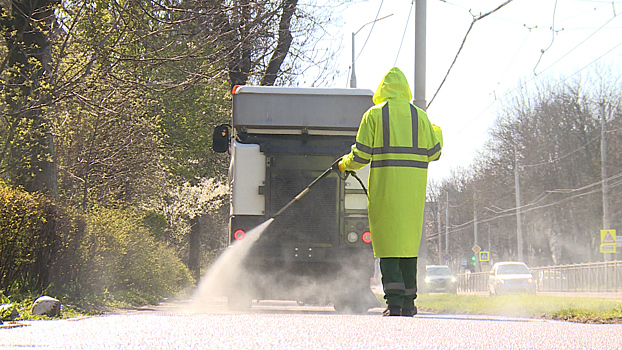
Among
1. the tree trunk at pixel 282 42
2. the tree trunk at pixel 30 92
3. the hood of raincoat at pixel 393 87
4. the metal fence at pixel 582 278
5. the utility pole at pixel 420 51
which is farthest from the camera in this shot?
the metal fence at pixel 582 278

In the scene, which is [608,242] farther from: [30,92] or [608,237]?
[30,92]

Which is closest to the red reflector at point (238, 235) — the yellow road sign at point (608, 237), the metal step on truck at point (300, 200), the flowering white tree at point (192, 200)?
the metal step on truck at point (300, 200)

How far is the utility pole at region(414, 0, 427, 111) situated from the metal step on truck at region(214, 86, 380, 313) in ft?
13.9

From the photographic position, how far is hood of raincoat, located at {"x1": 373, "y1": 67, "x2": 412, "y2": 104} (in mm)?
7617

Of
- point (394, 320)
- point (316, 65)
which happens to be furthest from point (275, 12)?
point (394, 320)

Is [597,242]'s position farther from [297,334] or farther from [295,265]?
[297,334]

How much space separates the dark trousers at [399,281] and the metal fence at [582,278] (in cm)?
2124

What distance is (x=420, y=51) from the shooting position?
51.4ft

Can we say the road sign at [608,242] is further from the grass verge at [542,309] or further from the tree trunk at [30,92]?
the tree trunk at [30,92]

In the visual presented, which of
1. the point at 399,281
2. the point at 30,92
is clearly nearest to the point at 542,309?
the point at 399,281

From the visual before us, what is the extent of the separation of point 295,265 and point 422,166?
4.09 m

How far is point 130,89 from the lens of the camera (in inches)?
559

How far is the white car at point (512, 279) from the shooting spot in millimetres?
32562

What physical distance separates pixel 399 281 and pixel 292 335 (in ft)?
9.88
